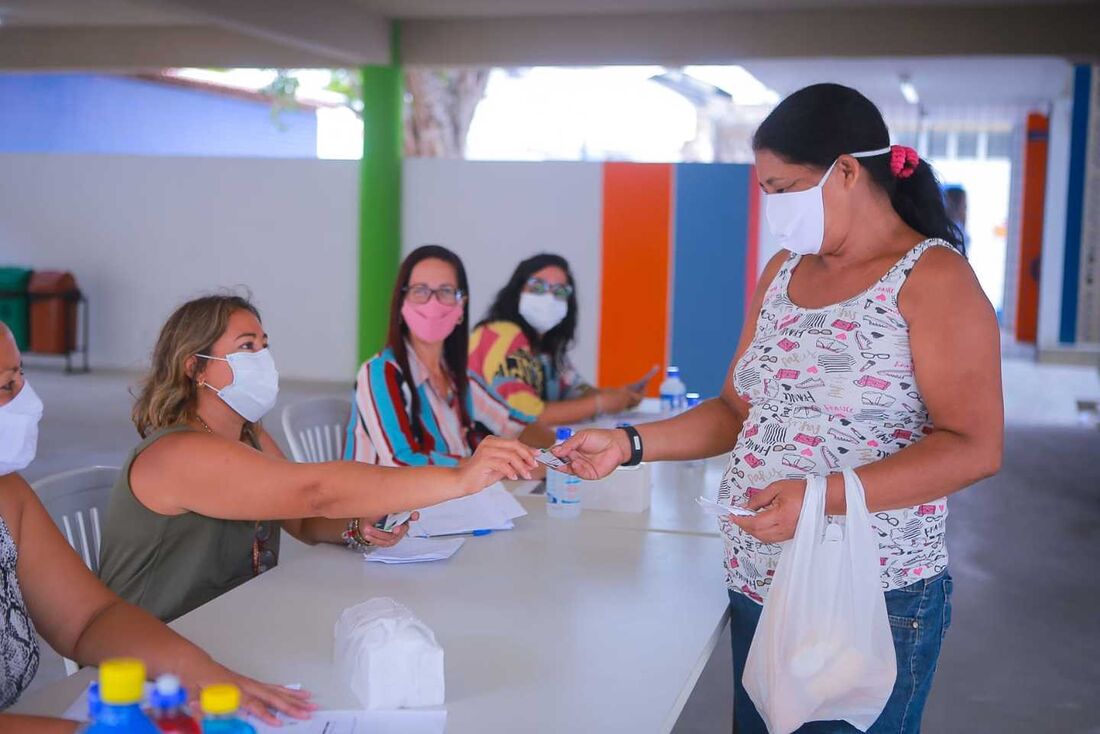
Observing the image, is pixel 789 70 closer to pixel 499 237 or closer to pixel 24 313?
pixel 499 237

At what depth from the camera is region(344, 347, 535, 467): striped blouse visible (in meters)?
2.91

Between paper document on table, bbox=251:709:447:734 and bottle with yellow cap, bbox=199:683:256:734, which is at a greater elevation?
bottle with yellow cap, bbox=199:683:256:734

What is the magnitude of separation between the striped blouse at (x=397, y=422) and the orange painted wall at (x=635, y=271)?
5.70 metres

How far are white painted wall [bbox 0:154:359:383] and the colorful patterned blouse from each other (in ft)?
18.7

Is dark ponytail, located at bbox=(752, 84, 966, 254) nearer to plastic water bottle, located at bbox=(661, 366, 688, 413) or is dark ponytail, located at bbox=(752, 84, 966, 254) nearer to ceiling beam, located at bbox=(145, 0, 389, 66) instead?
plastic water bottle, located at bbox=(661, 366, 688, 413)

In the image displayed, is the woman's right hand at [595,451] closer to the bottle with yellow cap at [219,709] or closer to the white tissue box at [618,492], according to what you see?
the white tissue box at [618,492]

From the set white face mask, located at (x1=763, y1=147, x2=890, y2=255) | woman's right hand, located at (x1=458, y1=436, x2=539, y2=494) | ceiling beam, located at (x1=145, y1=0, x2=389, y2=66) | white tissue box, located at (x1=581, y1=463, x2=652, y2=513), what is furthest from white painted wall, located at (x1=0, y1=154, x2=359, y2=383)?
white face mask, located at (x1=763, y1=147, x2=890, y2=255)

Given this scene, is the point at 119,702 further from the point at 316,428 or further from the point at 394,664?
the point at 316,428

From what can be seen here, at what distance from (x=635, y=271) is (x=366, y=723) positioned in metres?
7.66

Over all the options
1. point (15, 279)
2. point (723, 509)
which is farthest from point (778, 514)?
point (15, 279)

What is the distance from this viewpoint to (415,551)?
85.7 inches

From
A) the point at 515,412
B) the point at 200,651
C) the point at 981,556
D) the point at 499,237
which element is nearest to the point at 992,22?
the point at 499,237

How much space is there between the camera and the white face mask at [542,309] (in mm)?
4117

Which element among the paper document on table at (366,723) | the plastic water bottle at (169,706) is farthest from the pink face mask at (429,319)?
the plastic water bottle at (169,706)
